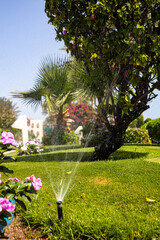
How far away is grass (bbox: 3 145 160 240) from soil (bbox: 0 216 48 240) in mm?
74

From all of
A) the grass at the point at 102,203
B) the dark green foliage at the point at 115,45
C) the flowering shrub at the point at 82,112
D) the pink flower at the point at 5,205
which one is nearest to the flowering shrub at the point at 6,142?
the pink flower at the point at 5,205

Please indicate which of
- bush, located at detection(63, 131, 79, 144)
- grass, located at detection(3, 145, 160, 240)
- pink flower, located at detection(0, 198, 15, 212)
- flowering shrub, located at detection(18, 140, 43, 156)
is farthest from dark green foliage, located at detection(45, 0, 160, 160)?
bush, located at detection(63, 131, 79, 144)

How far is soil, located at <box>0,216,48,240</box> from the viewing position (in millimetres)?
2111

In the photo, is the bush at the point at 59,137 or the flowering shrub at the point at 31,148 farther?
the bush at the point at 59,137

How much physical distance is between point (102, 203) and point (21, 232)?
1.06 meters

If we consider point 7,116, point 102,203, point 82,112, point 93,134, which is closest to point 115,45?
point 102,203

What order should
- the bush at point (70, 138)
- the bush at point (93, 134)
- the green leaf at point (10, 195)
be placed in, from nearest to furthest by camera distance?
the green leaf at point (10, 195) → the bush at point (93, 134) → the bush at point (70, 138)

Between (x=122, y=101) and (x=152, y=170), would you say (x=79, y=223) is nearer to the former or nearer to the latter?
(x=152, y=170)

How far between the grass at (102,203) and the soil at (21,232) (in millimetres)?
74

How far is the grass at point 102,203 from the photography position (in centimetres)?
204

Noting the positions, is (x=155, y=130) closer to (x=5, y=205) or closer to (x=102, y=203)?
(x=102, y=203)

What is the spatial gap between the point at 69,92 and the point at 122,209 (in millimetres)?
9806

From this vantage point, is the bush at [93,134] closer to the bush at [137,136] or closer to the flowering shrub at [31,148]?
the bush at [137,136]

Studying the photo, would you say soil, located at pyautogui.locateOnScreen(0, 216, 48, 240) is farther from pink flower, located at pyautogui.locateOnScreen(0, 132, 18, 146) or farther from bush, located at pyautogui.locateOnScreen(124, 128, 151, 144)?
bush, located at pyautogui.locateOnScreen(124, 128, 151, 144)
